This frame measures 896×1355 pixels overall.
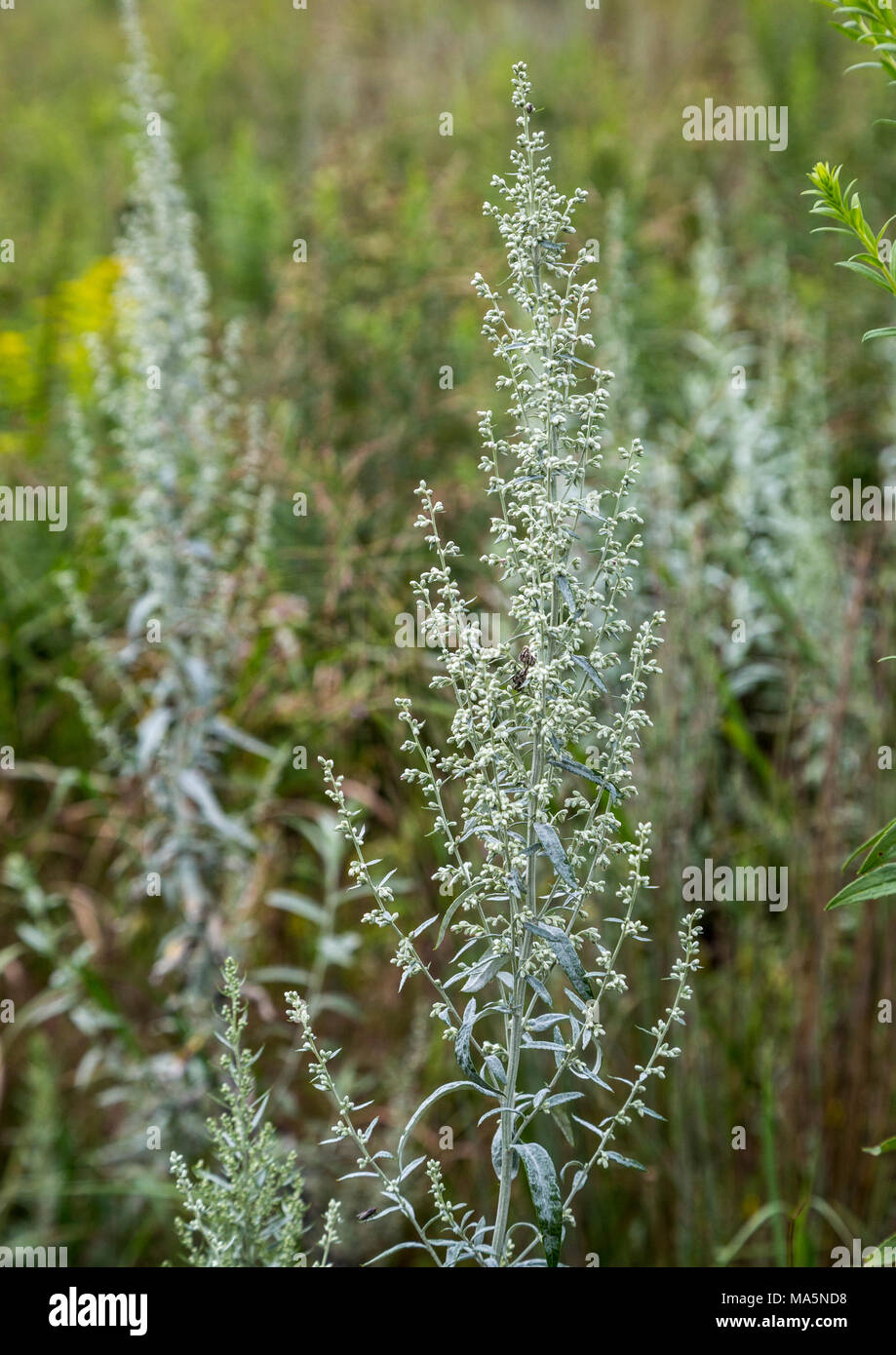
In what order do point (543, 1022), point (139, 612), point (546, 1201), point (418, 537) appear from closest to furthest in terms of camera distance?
point (546, 1201) < point (543, 1022) < point (139, 612) < point (418, 537)

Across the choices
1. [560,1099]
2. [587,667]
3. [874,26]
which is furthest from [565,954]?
[874,26]

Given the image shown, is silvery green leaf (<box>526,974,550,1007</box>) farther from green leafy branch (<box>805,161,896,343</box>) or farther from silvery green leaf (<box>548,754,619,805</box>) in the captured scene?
green leafy branch (<box>805,161,896,343</box>)

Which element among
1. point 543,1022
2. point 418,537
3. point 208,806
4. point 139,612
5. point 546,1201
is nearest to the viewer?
point 546,1201

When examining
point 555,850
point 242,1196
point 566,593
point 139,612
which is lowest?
point 242,1196

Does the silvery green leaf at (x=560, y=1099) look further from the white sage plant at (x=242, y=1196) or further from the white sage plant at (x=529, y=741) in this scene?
the white sage plant at (x=242, y=1196)

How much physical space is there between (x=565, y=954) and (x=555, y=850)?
3.7 inches

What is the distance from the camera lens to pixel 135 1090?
2.90 meters

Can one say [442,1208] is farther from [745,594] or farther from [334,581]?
[745,594]

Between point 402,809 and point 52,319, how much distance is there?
346 centimetres

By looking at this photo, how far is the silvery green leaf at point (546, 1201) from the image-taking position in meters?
1.15

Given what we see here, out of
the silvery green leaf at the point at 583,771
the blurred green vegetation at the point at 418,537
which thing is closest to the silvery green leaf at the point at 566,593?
the silvery green leaf at the point at 583,771

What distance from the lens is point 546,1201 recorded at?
3.80 ft

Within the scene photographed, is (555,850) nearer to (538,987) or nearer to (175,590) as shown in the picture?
(538,987)
